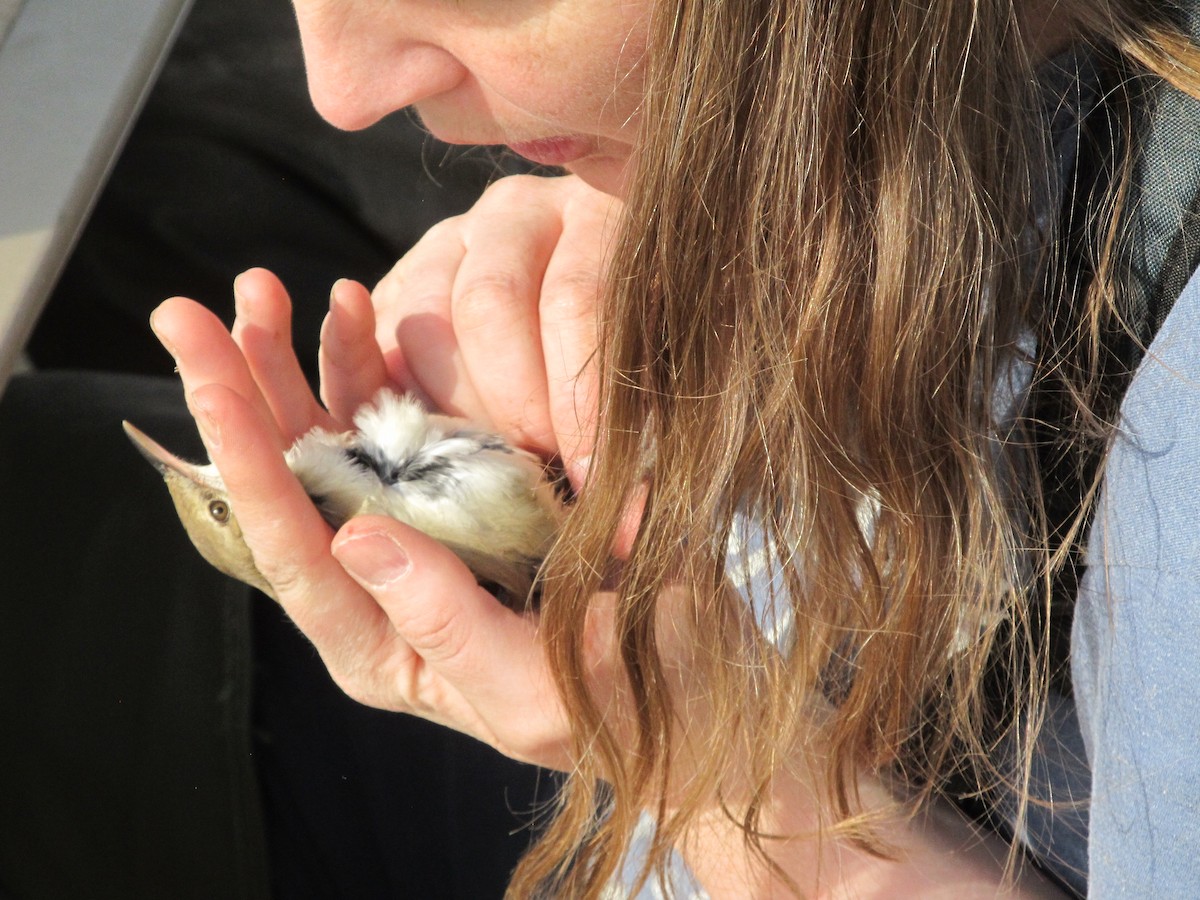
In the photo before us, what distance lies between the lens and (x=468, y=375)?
3.25 ft

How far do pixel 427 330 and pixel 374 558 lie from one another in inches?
A: 12.4

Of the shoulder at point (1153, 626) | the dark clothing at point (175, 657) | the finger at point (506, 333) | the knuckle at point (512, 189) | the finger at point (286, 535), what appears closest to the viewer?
the shoulder at point (1153, 626)

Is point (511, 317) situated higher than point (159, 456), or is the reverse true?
Result: point (511, 317)

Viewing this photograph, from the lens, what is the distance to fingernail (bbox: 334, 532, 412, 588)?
77cm

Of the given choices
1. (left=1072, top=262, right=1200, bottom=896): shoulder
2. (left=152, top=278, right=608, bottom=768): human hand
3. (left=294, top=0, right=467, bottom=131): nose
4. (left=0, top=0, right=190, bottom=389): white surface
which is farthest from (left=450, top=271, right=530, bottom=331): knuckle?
(left=1072, top=262, right=1200, bottom=896): shoulder

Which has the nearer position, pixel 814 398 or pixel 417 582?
pixel 814 398

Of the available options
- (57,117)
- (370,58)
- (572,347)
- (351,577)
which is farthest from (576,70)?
(57,117)

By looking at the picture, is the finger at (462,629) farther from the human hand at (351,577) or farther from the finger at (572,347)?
the finger at (572,347)

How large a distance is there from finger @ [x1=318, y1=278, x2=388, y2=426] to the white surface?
24cm

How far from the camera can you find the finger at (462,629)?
78 centimetres

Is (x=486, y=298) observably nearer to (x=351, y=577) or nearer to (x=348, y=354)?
(x=348, y=354)

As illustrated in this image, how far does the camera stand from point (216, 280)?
1095 mm

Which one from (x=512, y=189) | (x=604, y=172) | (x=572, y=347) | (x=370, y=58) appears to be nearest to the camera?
(x=370, y=58)

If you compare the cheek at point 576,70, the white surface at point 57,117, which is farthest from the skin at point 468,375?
the white surface at point 57,117
